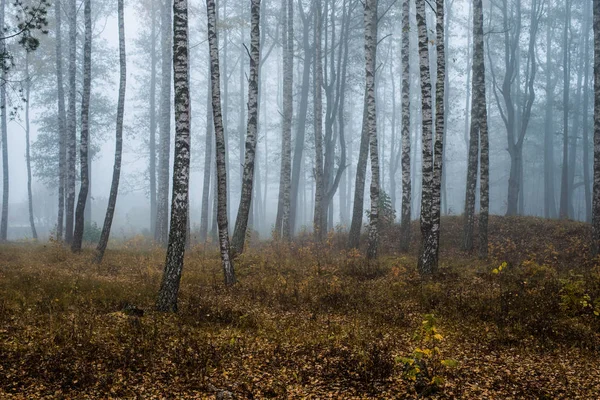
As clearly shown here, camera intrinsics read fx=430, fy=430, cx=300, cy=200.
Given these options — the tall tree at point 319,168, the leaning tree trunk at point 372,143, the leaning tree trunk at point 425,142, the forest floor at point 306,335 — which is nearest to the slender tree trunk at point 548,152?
the tall tree at point 319,168

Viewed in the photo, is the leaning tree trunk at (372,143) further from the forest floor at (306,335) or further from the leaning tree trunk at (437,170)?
the leaning tree trunk at (437,170)

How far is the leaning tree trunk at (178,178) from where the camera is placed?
8469mm

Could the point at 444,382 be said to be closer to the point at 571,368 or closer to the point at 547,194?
the point at 571,368

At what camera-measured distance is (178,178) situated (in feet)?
28.2

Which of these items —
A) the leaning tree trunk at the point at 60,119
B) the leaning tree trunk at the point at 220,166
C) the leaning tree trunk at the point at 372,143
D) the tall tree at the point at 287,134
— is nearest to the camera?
the leaning tree trunk at the point at 220,166

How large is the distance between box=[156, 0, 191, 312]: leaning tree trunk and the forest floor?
472mm

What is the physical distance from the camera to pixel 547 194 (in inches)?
1371

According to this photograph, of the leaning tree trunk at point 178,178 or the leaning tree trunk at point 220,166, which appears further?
the leaning tree trunk at point 220,166

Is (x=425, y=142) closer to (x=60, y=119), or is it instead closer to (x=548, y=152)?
→ (x=60, y=119)

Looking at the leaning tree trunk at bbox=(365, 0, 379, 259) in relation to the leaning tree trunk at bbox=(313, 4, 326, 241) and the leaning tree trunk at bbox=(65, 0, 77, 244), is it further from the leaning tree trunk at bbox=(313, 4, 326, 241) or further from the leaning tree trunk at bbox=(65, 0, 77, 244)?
the leaning tree trunk at bbox=(65, 0, 77, 244)

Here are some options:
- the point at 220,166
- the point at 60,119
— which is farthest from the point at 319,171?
the point at 60,119

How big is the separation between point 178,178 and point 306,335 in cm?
394

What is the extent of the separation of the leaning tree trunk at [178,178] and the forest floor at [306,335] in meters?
0.47

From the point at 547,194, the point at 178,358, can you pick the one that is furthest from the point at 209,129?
the point at 547,194
